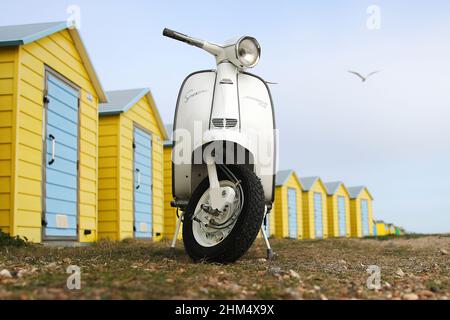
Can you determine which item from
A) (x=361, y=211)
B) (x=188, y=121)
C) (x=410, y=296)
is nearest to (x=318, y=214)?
(x=361, y=211)

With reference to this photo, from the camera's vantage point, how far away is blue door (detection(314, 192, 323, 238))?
87.8 feet

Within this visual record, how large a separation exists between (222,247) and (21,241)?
137 inches

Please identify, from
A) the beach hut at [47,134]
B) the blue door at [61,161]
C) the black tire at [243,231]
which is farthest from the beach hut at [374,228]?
the black tire at [243,231]

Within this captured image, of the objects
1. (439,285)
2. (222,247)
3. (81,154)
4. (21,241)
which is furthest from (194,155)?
(81,154)

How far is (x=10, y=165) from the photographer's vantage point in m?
6.63

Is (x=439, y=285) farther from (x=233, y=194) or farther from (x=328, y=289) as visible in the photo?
(x=233, y=194)

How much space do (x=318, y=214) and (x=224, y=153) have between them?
2343 cm

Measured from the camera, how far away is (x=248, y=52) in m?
4.79

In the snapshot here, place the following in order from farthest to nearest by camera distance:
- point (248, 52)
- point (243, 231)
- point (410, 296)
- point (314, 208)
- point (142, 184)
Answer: point (314, 208)
point (142, 184)
point (248, 52)
point (243, 231)
point (410, 296)

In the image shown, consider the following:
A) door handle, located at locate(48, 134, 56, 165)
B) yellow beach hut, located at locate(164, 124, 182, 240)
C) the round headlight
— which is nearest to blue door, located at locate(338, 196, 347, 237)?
yellow beach hut, located at locate(164, 124, 182, 240)

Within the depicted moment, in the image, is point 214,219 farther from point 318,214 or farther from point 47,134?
point 318,214

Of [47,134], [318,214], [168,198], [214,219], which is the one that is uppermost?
[47,134]

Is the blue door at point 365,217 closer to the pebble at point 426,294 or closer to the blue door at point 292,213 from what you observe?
the blue door at point 292,213

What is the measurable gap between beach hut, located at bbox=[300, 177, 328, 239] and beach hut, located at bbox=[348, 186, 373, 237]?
13.3 ft
